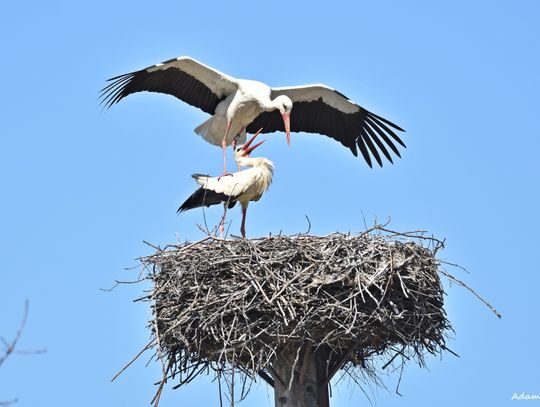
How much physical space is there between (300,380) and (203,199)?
2.42 meters

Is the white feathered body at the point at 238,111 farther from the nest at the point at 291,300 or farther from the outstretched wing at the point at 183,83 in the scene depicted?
the nest at the point at 291,300

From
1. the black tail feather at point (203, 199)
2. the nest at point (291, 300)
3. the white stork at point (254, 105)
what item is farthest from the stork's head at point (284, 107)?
the nest at point (291, 300)

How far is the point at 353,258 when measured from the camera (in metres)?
8.70

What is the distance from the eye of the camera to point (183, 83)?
1240 centimetres

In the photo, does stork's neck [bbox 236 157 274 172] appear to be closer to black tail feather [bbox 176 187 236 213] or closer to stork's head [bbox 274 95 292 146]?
black tail feather [bbox 176 187 236 213]

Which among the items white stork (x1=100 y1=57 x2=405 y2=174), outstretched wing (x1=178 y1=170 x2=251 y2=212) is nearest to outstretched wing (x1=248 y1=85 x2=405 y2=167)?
white stork (x1=100 y1=57 x2=405 y2=174)

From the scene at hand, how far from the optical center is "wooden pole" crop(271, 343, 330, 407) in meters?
8.82

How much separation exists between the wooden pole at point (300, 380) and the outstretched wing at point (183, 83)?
4180mm

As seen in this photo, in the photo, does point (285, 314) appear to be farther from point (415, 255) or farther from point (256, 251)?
point (415, 255)

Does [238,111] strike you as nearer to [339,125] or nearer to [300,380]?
[339,125]

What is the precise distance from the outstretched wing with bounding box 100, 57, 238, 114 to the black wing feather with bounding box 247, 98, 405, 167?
22.8 inches

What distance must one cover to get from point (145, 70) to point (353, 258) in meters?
4.28

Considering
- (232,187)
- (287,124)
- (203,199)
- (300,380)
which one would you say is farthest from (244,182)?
(300,380)

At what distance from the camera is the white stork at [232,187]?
10.6 meters
